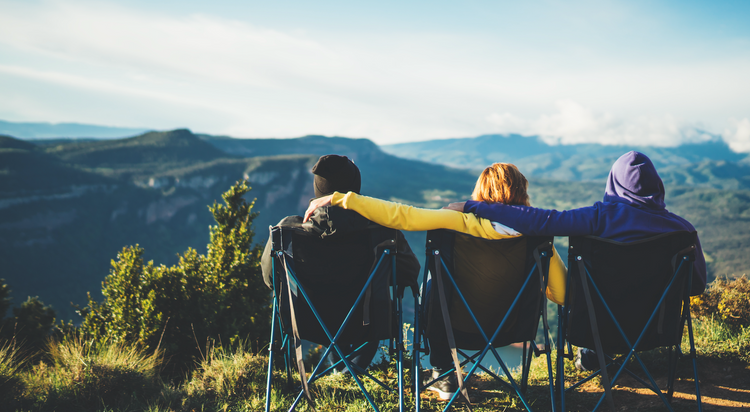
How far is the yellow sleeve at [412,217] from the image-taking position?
2.32 meters

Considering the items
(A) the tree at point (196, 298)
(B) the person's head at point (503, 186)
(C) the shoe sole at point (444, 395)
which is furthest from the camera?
(A) the tree at point (196, 298)

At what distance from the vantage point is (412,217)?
2.32 m

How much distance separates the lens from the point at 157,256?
274 feet

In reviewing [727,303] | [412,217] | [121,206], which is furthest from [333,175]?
[121,206]

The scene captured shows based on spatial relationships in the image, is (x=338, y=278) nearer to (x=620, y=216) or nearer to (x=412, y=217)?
(x=412, y=217)

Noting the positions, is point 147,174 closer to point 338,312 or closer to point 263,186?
point 263,186

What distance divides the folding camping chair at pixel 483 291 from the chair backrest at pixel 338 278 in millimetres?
271

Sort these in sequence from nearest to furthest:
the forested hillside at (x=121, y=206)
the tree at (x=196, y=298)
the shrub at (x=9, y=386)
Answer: the shrub at (x=9, y=386) < the tree at (x=196, y=298) < the forested hillside at (x=121, y=206)

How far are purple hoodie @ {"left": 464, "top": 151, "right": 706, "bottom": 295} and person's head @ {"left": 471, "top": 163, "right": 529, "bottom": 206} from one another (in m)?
0.16

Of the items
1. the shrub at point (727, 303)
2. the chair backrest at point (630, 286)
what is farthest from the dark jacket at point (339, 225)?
the shrub at point (727, 303)

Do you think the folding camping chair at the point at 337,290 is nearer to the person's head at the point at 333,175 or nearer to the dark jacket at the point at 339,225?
the dark jacket at the point at 339,225

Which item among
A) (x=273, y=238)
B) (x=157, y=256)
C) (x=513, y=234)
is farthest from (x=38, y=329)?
(x=157, y=256)

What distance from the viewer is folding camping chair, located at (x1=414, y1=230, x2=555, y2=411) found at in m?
2.41

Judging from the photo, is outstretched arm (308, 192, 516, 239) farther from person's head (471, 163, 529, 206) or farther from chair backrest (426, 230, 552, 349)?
person's head (471, 163, 529, 206)
